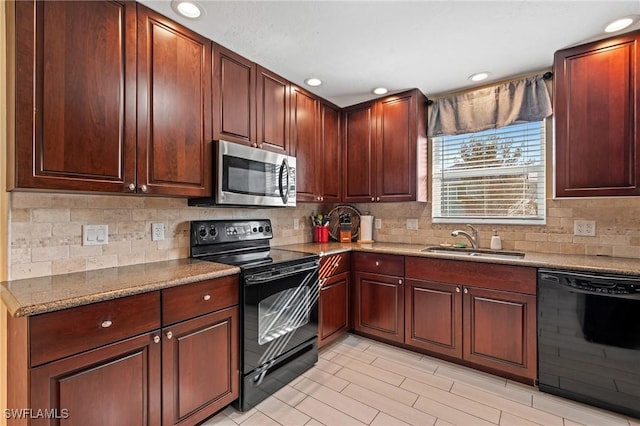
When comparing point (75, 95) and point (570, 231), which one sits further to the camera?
point (570, 231)

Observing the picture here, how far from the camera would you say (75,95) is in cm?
145

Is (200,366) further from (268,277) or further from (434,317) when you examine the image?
(434,317)

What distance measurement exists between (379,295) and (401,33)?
2.09m

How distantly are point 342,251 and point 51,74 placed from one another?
7.39 ft

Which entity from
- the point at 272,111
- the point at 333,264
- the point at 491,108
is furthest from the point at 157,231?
the point at 491,108

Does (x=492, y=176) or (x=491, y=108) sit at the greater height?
(x=491, y=108)

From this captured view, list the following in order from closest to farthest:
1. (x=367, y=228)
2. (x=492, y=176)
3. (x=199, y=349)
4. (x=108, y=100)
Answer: (x=108, y=100) < (x=199, y=349) < (x=492, y=176) < (x=367, y=228)

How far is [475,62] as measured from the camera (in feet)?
7.78

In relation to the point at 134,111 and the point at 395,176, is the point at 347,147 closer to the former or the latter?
the point at 395,176

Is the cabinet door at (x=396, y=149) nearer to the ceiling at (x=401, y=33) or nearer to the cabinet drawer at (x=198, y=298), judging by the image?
the ceiling at (x=401, y=33)

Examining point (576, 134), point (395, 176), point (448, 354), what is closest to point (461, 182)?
point (395, 176)

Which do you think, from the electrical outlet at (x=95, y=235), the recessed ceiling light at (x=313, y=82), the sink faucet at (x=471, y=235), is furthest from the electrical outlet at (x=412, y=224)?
the electrical outlet at (x=95, y=235)

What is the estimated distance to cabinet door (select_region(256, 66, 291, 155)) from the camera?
2.41m

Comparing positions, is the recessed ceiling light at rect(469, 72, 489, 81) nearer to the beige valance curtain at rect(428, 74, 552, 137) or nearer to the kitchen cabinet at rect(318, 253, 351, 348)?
the beige valance curtain at rect(428, 74, 552, 137)
